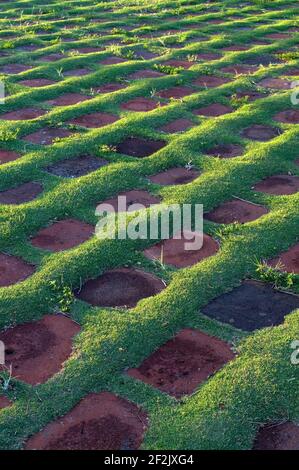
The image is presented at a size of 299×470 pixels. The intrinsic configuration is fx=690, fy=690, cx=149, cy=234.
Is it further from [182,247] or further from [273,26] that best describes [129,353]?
[273,26]

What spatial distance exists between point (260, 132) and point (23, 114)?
2472 millimetres

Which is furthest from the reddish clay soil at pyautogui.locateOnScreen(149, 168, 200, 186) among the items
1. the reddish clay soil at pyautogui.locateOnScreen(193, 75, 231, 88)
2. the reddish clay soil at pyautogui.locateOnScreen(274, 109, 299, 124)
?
the reddish clay soil at pyautogui.locateOnScreen(193, 75, 231, 88)

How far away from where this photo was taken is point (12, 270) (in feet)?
14.6

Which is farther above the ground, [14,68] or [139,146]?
[14,68]

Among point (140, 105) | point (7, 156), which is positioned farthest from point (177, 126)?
point (7, 156)

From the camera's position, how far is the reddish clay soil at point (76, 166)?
19.2ft

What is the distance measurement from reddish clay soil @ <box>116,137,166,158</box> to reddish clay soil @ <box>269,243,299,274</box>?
78.3 inches

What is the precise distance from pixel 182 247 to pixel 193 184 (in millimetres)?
961

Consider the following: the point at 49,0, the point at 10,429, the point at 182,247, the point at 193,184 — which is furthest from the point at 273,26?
the point at 10,429

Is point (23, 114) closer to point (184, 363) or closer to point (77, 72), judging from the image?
point (77, 72)

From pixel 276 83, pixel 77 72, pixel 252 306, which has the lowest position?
pixel 252 306

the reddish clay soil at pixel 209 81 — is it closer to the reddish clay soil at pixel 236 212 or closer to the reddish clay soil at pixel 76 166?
the reddish clay soil at pixel 76 166

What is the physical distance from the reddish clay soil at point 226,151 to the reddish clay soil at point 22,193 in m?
1.64

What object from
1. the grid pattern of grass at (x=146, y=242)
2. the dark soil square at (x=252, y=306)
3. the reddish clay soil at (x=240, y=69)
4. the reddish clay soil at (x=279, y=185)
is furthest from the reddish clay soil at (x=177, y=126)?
the dark soil square at (x=252, y=306)
